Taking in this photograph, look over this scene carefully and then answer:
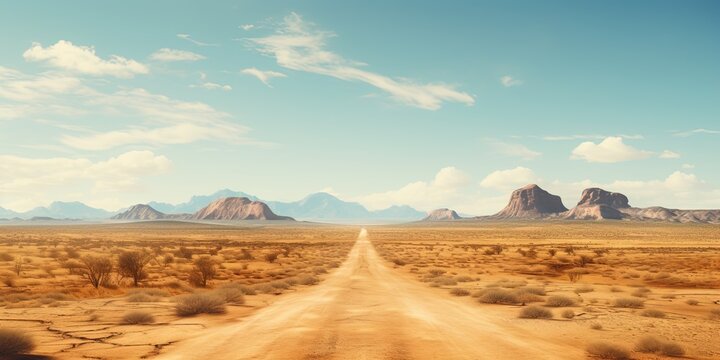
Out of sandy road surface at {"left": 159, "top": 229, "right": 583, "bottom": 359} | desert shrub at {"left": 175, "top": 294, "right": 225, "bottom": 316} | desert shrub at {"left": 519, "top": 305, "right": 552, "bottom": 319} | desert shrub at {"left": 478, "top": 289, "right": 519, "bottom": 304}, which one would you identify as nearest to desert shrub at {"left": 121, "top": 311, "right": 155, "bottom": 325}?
desert shrub at {"left": 175, "top": 294, "right": 225, "bottom": 316}

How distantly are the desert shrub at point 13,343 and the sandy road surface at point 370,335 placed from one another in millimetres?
2817

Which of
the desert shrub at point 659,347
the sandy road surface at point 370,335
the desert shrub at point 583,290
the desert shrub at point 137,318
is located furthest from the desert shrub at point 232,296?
the desert shrub at point 583,290

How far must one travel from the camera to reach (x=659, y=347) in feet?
33.9

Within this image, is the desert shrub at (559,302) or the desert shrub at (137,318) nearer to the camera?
the desert shrub at (137,318)

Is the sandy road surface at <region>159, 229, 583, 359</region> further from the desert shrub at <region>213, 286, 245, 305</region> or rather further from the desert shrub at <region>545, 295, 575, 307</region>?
the desert shrub at <region>545, 295, 575, 307</region>

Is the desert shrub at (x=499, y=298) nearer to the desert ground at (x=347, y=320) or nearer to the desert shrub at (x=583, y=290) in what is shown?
the desert ground at (x=347, y=320)

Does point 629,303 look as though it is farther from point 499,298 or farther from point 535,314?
point 535,314

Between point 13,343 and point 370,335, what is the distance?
7.56 meters

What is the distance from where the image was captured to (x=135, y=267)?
2545 cm

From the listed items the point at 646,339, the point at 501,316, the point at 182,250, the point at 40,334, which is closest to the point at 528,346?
the point at 646,339

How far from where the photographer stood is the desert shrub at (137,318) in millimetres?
13188

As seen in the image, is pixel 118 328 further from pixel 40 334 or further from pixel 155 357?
pixel 155 357

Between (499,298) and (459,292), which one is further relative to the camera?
(459,292)

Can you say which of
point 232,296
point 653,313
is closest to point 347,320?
point 232,296
